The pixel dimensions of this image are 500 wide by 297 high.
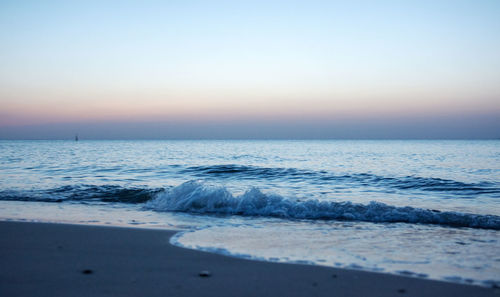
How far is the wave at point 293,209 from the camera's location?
7992mm

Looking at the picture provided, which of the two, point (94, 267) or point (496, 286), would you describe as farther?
point (94, 267)

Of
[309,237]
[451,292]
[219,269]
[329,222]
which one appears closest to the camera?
[451,292]

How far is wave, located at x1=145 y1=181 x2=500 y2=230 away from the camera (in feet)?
26.2

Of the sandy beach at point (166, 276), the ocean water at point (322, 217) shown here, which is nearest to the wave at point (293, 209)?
the ocean water at point (322, 217)

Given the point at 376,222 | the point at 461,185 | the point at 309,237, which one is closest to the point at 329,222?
the point at 376,222

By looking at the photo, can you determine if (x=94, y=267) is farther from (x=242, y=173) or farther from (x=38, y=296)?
(x=242, y=173)

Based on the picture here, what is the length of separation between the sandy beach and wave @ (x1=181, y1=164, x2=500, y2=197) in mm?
10342

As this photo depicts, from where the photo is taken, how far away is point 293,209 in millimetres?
8945

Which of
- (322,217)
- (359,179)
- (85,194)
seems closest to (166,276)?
(322,217)

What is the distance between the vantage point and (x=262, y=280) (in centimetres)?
385

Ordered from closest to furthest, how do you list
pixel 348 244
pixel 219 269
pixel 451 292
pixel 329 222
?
pixel 451 292 < pixel 219 269 < pixel 348 244 < pixel 329 222

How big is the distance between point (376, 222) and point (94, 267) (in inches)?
237

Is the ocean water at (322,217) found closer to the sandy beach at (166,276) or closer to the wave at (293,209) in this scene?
the wave at (293,209)

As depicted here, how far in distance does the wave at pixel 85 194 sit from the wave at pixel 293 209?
134 centimetres
